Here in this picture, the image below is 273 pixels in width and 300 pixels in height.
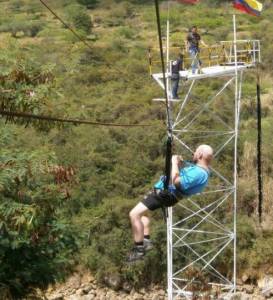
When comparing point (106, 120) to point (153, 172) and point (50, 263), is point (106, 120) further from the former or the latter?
point (50, 263)

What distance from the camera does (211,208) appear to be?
21.1 m

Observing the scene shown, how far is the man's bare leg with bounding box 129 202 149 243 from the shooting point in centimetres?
610

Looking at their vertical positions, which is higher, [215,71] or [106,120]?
[215,71]

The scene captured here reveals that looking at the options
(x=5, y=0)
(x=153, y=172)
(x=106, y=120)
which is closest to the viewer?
(x=153, y=172)

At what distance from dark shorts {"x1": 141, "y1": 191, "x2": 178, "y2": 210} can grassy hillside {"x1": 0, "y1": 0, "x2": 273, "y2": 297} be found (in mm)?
1719

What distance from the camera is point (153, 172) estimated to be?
75.6 ft

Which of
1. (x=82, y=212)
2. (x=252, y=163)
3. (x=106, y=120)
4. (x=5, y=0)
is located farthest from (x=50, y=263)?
(x=5, y=0)

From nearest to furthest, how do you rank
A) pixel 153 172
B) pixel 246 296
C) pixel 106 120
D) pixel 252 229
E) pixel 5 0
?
pixel 246 296
pixel 252 229
pixel 153 172
pixel 106 120
pixel 5 0

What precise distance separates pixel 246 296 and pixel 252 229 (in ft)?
7.61

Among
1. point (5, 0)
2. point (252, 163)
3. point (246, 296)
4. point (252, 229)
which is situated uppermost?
point (5, 0)

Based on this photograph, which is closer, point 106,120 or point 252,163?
point 252,163

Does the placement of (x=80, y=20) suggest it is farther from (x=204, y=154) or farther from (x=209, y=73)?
(x=204, y=154)

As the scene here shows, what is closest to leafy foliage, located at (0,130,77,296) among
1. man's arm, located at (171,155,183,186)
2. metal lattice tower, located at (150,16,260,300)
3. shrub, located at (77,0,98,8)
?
man's arm, located at (171,155,183,186)

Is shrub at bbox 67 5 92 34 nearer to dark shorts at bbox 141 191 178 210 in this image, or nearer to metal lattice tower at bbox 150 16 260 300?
metal lattice tower at bbox 150 16 260 300
